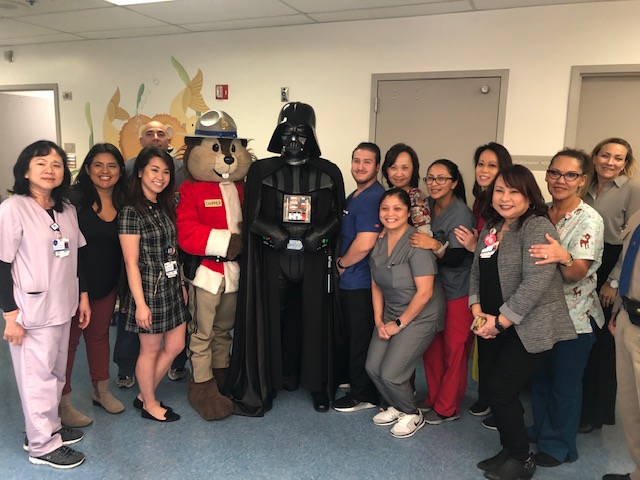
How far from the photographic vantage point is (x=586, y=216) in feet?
6.68

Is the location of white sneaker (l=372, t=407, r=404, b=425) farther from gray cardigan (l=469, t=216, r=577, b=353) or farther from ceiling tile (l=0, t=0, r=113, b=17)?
Answer: ceiling tile (l=0, t=0, r=113, b=17)

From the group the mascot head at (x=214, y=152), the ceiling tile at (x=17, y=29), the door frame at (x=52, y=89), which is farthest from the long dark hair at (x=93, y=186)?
the door frame at (x=52, y=89)

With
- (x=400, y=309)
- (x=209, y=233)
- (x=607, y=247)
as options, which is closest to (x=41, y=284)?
(x=209, y=233)

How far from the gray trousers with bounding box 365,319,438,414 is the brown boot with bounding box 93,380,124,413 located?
53.9 inches

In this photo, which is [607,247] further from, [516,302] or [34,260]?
[34,260]

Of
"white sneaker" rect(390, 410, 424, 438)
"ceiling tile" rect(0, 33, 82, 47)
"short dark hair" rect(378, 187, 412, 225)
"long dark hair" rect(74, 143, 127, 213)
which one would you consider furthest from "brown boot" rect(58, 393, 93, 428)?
"ceiling tile" rect(0, 33, 82, 47)

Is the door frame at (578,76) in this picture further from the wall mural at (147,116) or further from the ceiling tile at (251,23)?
the wall mural at (147,116)

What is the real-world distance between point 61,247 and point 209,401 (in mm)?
1106

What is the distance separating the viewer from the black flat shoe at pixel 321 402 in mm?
2674

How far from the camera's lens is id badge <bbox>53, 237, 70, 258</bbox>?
2.06m

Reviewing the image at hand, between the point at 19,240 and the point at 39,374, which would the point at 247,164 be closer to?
the point at 19,240

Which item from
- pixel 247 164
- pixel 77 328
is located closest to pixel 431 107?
pixel 247 164

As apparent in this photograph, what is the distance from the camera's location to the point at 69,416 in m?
2.45

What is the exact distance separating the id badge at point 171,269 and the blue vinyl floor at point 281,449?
2.63 ft
